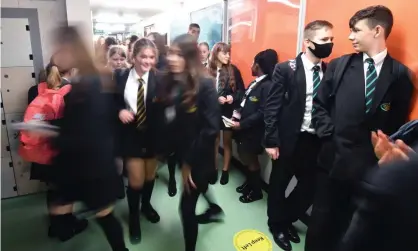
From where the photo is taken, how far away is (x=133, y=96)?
229cm

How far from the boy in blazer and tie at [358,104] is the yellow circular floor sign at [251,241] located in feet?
2.38

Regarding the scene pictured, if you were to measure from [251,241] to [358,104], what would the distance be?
57.9 inches

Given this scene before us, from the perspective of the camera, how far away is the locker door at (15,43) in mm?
2783

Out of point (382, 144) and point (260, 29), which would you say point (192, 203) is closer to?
point (382, 144)

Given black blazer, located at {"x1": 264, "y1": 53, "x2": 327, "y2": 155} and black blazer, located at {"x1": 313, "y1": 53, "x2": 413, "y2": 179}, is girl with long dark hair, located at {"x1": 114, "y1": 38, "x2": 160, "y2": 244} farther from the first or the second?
black blazer, located at {"x1": 313, "y1": 53, "x2": 413, "y2": 179}

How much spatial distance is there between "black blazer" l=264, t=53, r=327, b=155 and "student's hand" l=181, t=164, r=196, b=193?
730 millimetres

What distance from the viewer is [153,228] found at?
2.59 metres

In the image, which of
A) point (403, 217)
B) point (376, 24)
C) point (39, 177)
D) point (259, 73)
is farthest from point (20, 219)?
point (376, 24)

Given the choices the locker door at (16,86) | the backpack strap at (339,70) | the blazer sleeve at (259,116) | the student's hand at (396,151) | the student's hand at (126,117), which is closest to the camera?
the student's hand at (396,151)

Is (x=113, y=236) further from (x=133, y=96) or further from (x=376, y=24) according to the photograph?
(x=376, y=24)

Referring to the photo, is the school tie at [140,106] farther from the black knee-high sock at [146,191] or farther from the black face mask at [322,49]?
the black face mask at [322,49]

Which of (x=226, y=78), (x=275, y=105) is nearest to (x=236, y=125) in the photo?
(x=226, y=78)

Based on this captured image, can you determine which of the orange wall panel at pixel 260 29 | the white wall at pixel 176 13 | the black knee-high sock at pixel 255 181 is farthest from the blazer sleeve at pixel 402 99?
the white wall at pixel 176 13

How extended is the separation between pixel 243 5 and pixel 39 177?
296 centimetres
